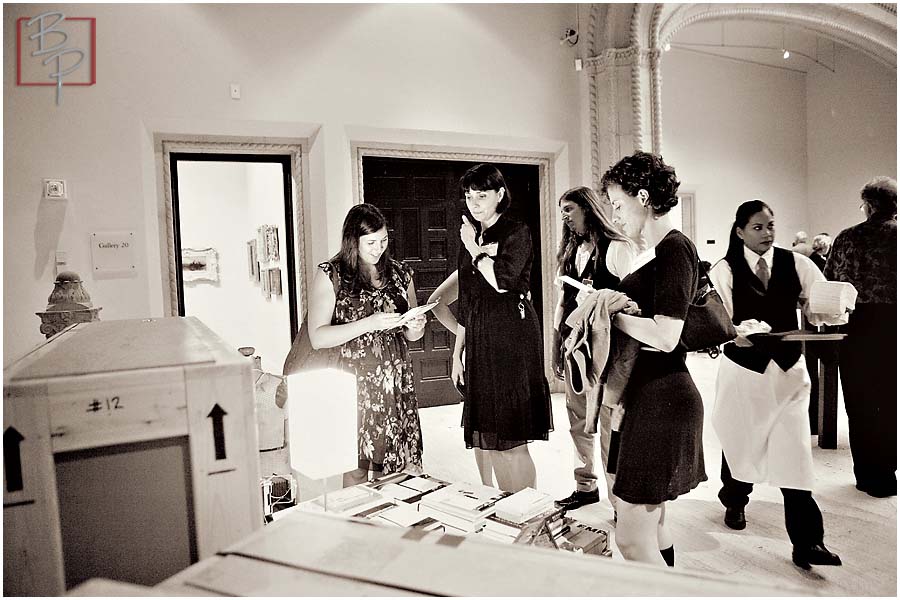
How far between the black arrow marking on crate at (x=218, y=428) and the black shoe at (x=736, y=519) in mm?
2603

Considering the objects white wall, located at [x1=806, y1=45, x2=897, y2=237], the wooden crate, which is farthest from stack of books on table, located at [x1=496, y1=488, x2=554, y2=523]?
white wall, located at [x1=806, y1=45, x2=897, y2=237]

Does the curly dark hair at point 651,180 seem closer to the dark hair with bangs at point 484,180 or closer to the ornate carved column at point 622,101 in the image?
the dark hair with bangs at point 484,180

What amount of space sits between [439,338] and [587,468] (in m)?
2.50

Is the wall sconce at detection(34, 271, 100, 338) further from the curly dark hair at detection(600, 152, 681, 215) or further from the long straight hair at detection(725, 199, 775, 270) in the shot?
the long straight hair at detection(725, 199, 775, 270)

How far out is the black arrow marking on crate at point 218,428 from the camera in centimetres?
73

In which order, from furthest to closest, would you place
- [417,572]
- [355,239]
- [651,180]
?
[355,239] < [651,180] < [417,572]

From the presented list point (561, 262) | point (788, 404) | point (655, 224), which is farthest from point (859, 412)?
point (655, 224)

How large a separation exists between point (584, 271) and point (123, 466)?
2.24 metres

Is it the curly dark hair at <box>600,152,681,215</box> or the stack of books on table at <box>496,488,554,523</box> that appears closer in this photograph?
the stack of books on table at <box>496,488,554,523</box>

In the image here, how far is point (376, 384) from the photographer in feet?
7.36

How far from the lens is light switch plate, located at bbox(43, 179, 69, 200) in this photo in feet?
12.9

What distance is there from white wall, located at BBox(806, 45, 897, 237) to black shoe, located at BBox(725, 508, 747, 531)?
708cm
